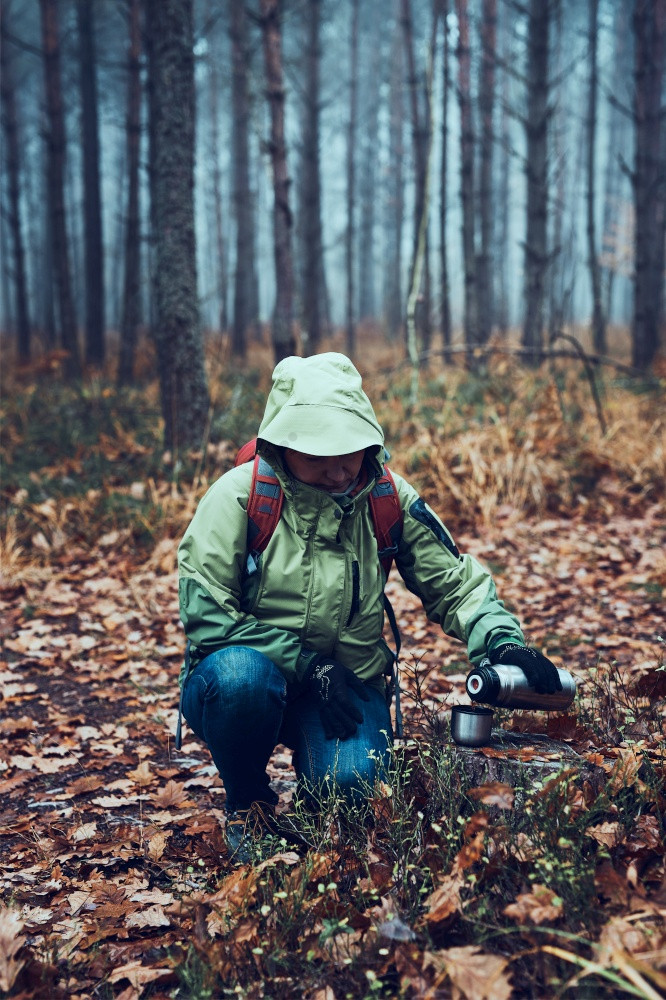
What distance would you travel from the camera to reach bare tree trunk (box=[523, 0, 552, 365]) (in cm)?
941

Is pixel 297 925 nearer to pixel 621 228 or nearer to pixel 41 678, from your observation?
pixel 41 678

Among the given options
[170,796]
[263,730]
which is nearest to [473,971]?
[263,730]

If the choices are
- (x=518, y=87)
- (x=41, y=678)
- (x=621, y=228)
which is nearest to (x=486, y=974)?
(x=41, y=678)

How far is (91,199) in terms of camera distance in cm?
1389

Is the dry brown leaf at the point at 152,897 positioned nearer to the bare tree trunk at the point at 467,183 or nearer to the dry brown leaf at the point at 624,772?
→ the dry brown leaf at the point at 624,772

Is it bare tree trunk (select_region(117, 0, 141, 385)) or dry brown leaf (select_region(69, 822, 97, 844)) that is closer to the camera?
dry brown leaf (select_region(69, 822, 97, 844))

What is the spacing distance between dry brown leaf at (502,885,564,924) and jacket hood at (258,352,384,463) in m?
1.30

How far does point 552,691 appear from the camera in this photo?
96.0 inches

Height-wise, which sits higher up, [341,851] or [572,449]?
[572,449]

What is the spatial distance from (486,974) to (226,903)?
779 mm

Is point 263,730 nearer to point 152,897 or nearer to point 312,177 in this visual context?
point 152,897

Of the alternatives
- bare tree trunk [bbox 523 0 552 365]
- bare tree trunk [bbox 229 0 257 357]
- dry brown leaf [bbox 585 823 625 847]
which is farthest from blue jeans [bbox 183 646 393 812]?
bare tree trunk [bbox 229 0 257 357]

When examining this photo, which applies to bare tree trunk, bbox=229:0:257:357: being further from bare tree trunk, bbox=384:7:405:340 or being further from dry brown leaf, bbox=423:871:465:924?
dry brown leaf, bbox=423:871:465:924

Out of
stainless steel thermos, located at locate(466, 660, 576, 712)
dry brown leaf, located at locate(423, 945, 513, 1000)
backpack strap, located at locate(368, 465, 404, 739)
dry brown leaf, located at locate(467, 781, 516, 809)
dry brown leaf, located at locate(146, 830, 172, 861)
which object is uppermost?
backpack strap, located at locate(368, 465, 404, 739)
